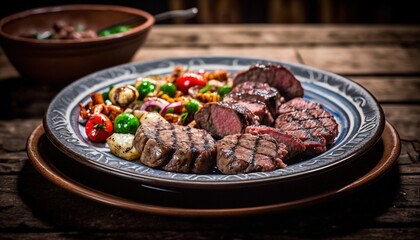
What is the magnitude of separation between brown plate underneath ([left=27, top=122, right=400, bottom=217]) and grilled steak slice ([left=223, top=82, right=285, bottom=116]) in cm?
65

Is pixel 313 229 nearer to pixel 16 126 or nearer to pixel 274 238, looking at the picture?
pixel 274 238

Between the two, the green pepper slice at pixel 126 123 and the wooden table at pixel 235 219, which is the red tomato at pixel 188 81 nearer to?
the green pepper slice at pixel 126 123

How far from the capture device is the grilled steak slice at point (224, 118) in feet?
8.43

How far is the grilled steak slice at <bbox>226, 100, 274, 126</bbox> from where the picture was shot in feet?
8.83

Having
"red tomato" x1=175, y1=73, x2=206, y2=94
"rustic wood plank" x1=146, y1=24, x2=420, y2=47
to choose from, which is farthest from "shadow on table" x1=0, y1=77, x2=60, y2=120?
"rustic wood plank" x1=146, y1=24, x2=420, y2=47

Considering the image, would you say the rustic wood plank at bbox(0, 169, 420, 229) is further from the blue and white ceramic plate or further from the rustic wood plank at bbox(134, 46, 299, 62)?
the rustic wood plank at bbox(134, 46, 299, 62)

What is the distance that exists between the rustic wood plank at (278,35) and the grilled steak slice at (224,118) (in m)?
2.29

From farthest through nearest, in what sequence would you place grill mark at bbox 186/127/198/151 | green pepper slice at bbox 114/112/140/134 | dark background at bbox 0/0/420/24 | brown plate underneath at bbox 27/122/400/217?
dark background at bbox 0/0/420/24 < green pepper slice at bbox 114/112/140/134 < grill mark at bbox 186/127/198/151 < brown plate underneath at bbox 27/122/400/217

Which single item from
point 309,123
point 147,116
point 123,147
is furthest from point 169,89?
point 309,123

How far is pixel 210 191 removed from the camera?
6.85 ft

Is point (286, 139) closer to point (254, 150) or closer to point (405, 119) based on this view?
point (254, 150)

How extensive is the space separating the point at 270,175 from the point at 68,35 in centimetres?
246

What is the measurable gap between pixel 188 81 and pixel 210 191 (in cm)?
129

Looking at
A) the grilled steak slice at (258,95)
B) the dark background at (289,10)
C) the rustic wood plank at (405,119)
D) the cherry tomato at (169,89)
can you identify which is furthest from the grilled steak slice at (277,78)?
the dark background at (289,10)
